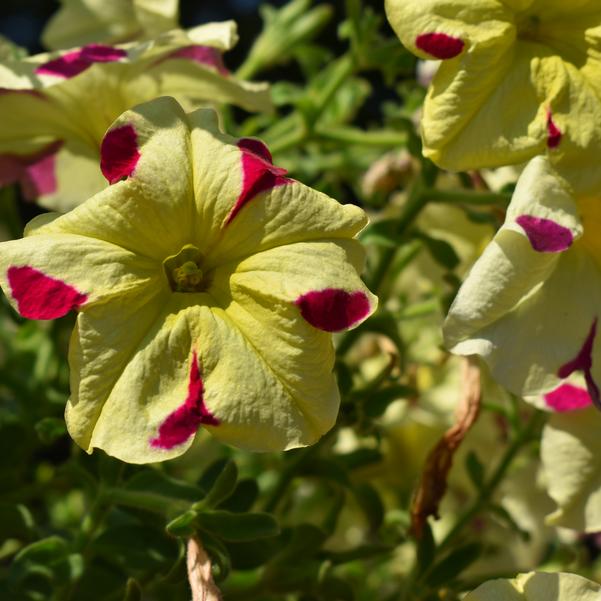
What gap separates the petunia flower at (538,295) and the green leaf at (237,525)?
214 mm

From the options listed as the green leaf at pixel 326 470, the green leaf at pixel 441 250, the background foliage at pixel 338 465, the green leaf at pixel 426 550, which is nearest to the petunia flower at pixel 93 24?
the background foliage at pixel 338 465

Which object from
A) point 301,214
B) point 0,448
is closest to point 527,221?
point 301,214

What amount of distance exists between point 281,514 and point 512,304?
19.2 inches

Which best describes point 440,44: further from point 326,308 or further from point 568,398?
point 568,398

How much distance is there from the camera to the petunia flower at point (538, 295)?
909 mm

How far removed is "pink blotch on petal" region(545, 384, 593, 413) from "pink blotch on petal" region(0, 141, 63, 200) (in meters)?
0.55

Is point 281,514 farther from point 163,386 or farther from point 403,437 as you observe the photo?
point 163,386

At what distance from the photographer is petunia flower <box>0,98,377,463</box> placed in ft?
2.72

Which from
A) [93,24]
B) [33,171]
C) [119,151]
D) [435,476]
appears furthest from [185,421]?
[93,24]

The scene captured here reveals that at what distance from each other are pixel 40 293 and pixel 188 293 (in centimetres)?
13

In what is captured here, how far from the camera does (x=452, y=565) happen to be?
3.68ft

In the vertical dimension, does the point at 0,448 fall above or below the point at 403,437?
above

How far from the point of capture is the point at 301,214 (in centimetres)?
87

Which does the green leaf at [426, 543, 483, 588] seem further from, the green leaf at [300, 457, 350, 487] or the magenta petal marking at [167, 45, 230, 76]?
the magenta petal marking at [167, 45, 230, 76]
